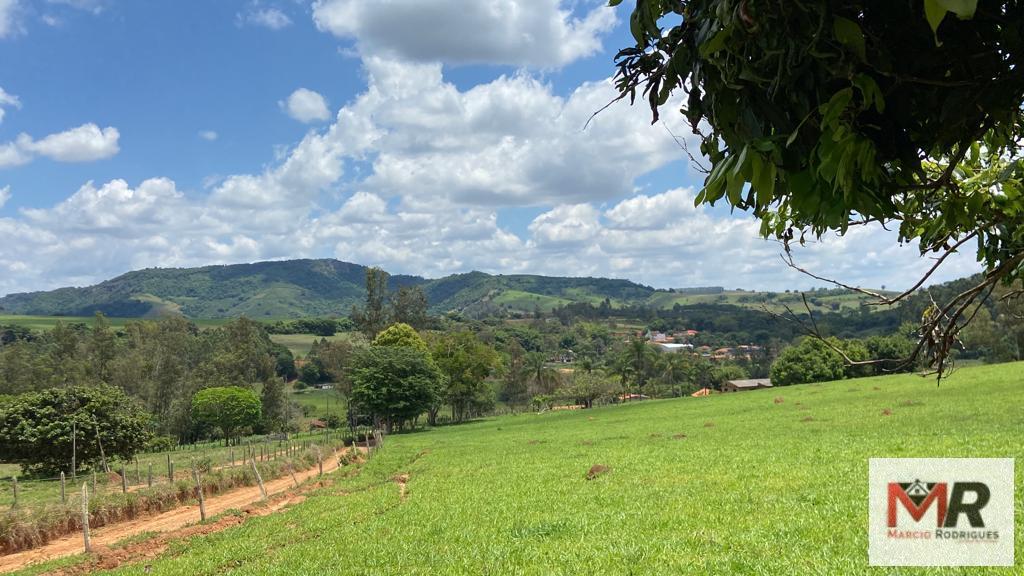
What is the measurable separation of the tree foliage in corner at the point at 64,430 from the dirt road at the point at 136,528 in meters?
14.5

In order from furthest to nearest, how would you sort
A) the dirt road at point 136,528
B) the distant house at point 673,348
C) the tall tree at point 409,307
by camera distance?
1. the distant house at point 673,348
2. the tall tree at point 409,307
3. the dirt road at point 136,528

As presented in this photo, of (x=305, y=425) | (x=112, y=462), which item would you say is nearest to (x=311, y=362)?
(x=305, y=425)

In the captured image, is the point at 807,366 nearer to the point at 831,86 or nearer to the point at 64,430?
the point at 64,430

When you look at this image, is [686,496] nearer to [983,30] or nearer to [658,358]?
[983,30]

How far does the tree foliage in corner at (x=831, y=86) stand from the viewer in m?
1.46

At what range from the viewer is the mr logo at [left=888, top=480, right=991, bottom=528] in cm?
637

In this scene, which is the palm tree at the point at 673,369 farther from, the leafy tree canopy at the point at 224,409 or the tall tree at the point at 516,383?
the leafy tree canopy at the point at 224,409

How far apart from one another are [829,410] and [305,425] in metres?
68.8

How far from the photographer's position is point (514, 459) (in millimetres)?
26781

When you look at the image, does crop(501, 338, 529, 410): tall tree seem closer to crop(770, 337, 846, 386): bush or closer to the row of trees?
the row of trees

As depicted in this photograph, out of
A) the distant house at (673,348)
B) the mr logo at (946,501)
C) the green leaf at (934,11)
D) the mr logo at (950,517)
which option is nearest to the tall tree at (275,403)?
the mr logo at (950,517)

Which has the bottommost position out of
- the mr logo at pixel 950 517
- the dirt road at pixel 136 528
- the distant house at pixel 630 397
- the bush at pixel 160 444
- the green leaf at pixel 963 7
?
the distant house at pixel 630 397

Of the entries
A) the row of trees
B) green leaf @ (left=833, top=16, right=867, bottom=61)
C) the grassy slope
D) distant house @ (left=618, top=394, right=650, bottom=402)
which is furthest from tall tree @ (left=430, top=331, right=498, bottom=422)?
green leaf @ (left=833, top=16, right=867, bottom=61)

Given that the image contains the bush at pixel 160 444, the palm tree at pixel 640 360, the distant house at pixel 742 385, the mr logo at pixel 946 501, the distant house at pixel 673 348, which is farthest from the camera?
the distant house at pixel 673 348
